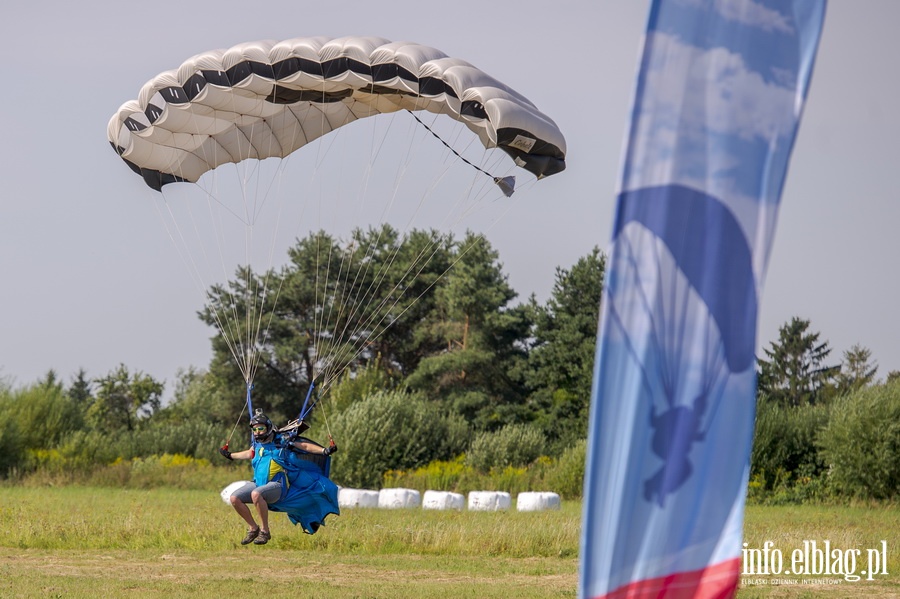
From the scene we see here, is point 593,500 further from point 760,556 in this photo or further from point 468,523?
point 468,523

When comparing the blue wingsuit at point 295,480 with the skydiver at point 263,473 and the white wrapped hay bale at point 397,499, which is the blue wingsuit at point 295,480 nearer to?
the skydiver at point 263,473

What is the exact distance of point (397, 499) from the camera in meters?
24.0

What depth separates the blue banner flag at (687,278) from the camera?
3.93 meters

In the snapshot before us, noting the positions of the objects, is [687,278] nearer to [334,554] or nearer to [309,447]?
[309,447]

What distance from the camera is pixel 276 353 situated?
48.1 meters

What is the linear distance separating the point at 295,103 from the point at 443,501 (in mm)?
12542

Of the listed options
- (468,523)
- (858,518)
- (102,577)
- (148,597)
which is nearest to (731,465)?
(148,597)

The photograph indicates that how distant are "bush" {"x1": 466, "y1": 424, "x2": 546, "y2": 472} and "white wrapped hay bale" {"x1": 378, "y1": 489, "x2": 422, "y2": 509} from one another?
8.67 meters

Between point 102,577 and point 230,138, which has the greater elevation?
point 230,138

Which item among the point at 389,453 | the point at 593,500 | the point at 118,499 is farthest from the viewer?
the point at 389,453

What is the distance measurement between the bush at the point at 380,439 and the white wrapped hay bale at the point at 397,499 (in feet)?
21.5

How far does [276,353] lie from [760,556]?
36.2 meters

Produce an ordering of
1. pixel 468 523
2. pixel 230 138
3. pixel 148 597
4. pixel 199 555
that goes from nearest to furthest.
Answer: pixel 148 597 < pixel 230 138 < pixel 199 555 < pixel 468 523

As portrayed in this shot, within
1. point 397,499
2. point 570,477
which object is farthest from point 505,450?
point 397,499
